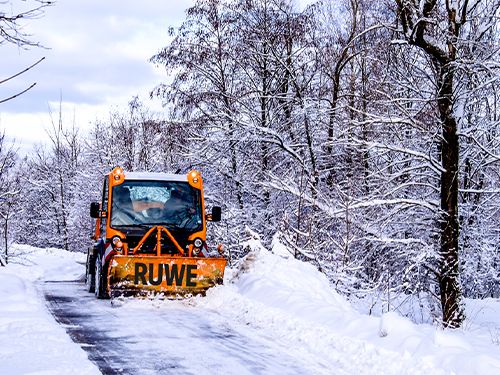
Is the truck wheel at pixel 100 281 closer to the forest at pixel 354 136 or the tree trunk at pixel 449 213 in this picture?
the forest at pixel 354 136

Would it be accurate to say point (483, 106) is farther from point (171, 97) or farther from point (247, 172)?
point (171, 97)

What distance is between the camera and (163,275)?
36.1ft

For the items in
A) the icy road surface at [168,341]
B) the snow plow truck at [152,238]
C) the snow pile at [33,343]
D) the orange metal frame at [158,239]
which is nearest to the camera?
the snow pile at [33,343]

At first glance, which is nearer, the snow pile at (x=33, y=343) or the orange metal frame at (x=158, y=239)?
the snow pile at (x=33, y=343)

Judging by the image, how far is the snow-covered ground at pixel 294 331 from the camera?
234 inches

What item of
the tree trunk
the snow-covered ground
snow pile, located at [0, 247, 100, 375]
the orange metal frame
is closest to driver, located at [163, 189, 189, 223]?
the orange metal frame

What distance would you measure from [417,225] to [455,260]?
2226 mm

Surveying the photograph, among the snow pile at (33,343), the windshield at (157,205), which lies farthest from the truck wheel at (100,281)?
the snow pile at (33,343)

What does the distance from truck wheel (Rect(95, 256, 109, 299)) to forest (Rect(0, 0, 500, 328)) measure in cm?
334

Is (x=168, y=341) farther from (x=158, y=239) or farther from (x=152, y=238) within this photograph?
(x=152, y=238)

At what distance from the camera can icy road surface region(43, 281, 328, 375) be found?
245 inches

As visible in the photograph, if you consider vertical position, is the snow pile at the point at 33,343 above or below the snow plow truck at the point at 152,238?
below

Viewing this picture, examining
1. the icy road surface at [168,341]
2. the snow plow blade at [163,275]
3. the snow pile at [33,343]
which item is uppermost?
the snow plow blade at [163,275]

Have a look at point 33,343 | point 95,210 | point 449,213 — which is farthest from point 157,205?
point 449,213
